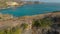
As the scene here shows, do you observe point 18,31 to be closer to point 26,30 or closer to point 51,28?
point 26,30

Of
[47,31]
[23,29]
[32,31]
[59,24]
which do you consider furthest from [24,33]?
[59,24]

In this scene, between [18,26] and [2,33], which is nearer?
[2,33]

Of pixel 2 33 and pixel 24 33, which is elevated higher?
pixel 2 33

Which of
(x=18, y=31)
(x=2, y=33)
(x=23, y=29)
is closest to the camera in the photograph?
(x=2, y=33)

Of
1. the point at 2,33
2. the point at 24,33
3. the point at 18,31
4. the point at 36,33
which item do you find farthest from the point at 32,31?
the point at 2,33

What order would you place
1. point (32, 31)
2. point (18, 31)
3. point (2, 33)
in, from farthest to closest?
point (32, 31) < point (18, 31) < point (2, 33)

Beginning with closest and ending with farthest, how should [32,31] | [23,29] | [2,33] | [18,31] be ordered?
[2,33]
[18,31]
[23,29]
[32,31]

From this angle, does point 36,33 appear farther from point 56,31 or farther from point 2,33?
point 2,33

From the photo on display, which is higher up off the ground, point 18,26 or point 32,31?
point 18,26

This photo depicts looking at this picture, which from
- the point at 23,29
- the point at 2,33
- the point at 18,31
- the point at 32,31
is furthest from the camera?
the point at 32,31
